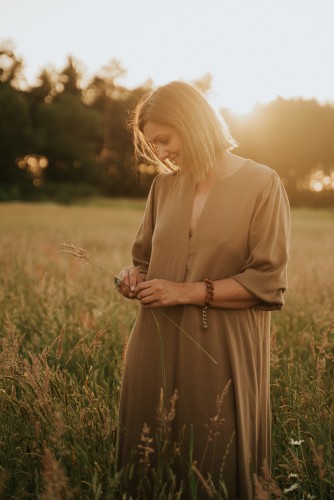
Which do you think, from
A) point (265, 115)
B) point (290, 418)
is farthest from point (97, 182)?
point (290, 418)

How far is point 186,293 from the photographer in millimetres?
2227

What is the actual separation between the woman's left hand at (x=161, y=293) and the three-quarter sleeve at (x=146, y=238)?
0.44m

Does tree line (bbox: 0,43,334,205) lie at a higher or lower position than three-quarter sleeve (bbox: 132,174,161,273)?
higher

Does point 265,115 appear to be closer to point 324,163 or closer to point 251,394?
point 324,163

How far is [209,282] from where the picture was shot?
2.23 m

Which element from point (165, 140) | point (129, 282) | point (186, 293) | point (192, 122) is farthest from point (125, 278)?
point (192, 122)

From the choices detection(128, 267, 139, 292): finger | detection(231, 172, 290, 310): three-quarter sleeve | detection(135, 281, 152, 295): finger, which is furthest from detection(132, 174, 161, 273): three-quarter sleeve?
detection(231, 172, 290, 310): three-quarter sleeve

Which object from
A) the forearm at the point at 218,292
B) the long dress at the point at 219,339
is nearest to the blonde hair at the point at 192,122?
the long dress at the point at 219,339

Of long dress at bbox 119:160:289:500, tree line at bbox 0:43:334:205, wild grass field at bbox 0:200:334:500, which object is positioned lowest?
wild grass field at bbox 0:200:334:500

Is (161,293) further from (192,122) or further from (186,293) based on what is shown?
(192,122)

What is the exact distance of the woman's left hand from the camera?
2.21 meters

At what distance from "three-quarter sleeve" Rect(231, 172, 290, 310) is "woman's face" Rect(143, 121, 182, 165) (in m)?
0.40

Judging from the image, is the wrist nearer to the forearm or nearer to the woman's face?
the forearm

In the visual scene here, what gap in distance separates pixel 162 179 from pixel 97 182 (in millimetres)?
53508
